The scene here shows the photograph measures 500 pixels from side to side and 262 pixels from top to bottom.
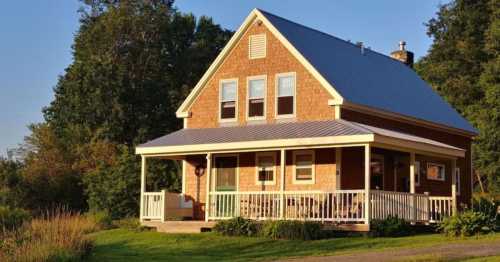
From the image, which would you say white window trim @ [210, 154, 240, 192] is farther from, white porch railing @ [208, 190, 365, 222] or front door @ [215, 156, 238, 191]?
white porch railing @ [208, 190, 365, 222]

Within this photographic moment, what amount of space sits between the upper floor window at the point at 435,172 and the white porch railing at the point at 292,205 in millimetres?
6963

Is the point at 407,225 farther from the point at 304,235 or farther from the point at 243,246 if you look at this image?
the point at 243,246

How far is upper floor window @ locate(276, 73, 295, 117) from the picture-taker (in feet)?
94.7

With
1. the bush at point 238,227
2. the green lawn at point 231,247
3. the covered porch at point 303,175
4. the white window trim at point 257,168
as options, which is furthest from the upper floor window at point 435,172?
the bush at point 238,227

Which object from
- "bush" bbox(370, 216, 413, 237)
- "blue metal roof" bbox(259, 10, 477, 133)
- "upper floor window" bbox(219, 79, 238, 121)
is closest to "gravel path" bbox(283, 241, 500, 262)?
"bush" bbox(370, 216, 413, 237)

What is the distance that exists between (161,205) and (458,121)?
13822 millimetres

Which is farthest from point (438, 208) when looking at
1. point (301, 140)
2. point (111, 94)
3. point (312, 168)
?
point (111, 94)

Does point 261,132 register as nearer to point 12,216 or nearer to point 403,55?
point 12,216

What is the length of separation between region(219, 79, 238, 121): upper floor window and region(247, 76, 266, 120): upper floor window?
0.64 meters

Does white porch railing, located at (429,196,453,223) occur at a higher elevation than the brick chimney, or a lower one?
lower

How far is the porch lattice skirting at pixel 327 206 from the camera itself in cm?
2491

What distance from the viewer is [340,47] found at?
32.2m

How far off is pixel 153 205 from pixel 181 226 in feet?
A: 6.43

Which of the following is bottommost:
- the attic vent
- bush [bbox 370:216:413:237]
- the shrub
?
the shrub
